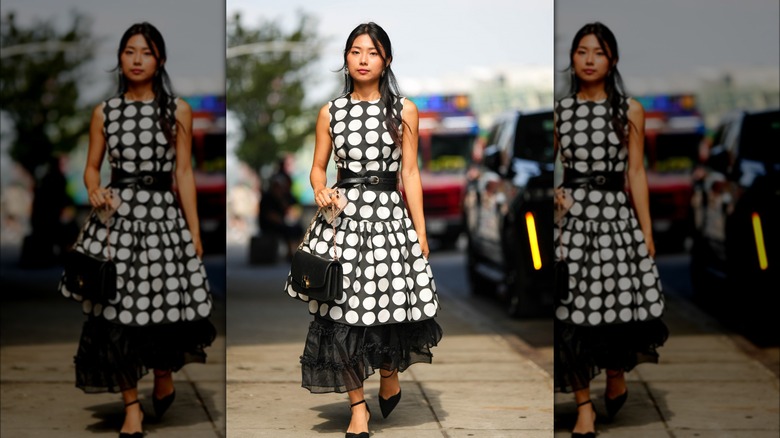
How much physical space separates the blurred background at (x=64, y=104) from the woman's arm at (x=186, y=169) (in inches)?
5.3

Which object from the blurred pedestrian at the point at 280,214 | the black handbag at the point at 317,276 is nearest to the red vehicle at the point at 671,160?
the black handbag at the point at 317,276

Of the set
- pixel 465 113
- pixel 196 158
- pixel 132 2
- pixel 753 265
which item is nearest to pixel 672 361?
pixel 753 265

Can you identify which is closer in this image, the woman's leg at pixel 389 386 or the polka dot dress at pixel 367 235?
the polka dot dress at pixel 367 235

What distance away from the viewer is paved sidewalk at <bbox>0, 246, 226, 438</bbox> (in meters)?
4.86

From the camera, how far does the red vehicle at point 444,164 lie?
48.4 ft

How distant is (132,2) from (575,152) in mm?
2134

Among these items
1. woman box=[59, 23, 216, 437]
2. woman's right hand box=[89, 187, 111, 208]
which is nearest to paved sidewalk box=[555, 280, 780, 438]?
woman box=[59, 23, 216, 437]

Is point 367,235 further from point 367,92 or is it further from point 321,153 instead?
point 367,92

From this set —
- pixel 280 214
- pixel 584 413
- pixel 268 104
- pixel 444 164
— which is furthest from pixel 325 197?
pixel 268 104

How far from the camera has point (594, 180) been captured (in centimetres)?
460

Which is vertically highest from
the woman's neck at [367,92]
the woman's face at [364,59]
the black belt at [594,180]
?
the woman's face at [364,59]

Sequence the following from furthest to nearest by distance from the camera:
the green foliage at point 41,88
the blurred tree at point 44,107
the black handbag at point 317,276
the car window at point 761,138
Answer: the green foliage at point 41,88 → the blurred tree at point 44,107 → the car window at point 761,138 → the black handbag at point 317,276

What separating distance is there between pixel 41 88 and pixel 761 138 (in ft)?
21.4

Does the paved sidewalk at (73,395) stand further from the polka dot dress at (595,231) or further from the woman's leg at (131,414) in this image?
the polka dot dress at (595,231)
